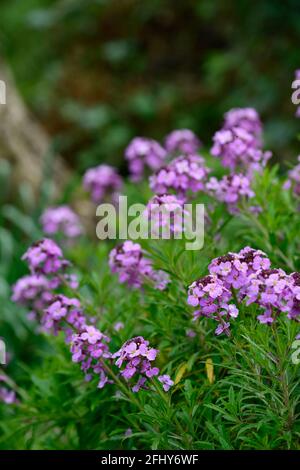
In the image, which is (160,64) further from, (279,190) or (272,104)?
(279,190)

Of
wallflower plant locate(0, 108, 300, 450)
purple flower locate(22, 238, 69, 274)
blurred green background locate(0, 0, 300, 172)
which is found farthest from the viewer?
blurred green background locate(0, 0, 300, 172)

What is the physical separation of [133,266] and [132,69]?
578 cm

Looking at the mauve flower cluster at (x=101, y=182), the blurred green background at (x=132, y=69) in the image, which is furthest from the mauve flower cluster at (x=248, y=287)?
the blurred green background at (x=132, y=69)

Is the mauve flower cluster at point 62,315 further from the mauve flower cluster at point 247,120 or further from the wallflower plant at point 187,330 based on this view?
the mauve flower cluster at point 247,120

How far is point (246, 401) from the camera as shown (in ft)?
6.79

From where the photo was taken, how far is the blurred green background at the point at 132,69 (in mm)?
6953

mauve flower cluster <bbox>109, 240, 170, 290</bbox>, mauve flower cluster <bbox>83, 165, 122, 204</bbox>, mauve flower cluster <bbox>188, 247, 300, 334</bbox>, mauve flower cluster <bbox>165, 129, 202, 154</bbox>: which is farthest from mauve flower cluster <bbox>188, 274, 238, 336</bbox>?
mauve flower cluster <bbox>83, 165, 122, 204</bbox>

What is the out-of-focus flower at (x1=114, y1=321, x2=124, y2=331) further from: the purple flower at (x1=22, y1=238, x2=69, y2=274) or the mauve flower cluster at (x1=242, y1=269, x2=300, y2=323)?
the mauve flower cluster at (x1=242, y1=269, x2=300, y2=323)

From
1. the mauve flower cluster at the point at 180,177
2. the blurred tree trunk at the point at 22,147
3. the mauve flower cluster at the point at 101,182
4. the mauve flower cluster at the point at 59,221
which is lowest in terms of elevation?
the mauve flower cluster at the point at 180,177

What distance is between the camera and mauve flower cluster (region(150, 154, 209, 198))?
2439 mm

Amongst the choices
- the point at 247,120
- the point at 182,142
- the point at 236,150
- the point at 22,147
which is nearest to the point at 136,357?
the point at 236,150

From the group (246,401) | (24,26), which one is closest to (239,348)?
(246,401)

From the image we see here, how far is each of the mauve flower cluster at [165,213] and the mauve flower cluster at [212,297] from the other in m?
0.43

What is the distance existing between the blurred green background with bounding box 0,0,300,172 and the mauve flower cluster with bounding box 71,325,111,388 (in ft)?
16.2
